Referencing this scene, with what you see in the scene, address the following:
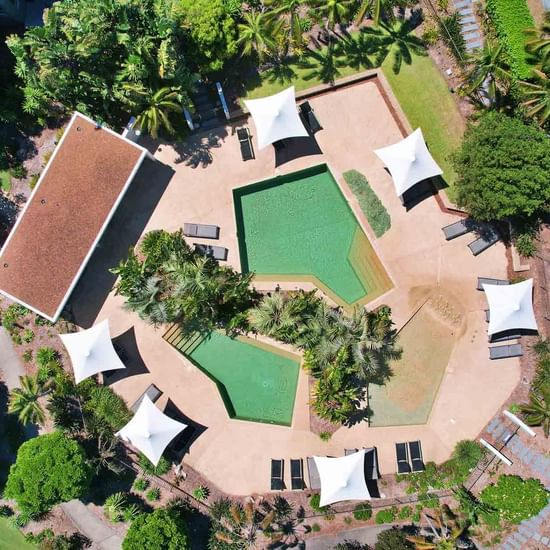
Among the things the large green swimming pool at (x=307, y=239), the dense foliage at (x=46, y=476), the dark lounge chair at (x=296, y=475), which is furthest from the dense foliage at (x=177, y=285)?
the dark lounge chair at (x=296, y=475)

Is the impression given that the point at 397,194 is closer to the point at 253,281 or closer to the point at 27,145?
the point at 253,281

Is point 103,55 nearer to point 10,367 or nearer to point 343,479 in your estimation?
point 10,367

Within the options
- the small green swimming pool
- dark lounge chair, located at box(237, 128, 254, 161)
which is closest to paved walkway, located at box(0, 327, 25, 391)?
the small green swimming pool

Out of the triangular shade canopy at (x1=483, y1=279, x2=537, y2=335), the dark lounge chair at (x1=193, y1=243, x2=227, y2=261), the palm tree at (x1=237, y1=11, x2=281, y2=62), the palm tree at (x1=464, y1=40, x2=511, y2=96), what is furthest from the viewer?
the dark lounge chair at (x1=193, y1=243, x2=227, y2=261)

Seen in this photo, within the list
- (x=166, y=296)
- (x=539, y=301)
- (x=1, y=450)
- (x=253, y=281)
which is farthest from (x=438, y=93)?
(x=1, y=450)

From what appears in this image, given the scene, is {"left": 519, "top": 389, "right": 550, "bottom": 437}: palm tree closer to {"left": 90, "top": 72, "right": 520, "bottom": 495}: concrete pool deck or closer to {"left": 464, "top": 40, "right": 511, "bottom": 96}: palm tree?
{"left": 90, "top": 72, "right": 520, "bottom": 495}: concrete pool deck

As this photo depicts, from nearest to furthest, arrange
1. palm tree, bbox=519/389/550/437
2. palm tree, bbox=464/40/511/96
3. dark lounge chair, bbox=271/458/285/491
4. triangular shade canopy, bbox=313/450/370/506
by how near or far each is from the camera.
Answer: palm tree, bbox=464/40/511/96
triangular shade canopy, bbox=313/450/370/506
palm tree, bbox=519/389/550/437
dark lounge chair, bbox=271/458/285/491
